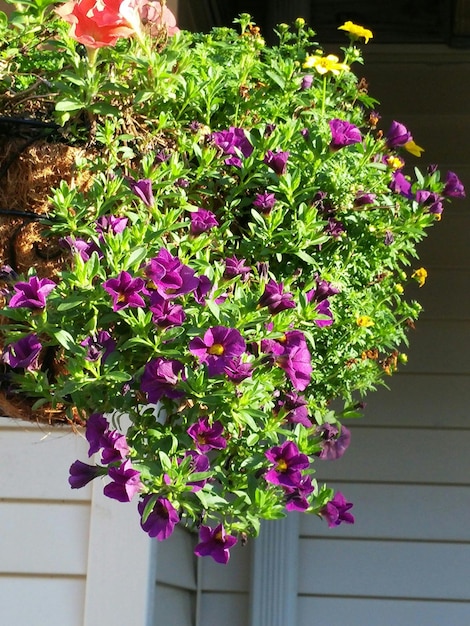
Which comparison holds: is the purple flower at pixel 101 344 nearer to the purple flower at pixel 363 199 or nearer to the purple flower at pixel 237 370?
the purple flower at pixel 237 370

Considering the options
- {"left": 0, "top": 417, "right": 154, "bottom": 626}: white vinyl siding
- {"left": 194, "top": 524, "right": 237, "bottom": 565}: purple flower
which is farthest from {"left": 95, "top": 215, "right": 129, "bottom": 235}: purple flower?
{"left": 0, "top": 417, "right": 154, "bottom": 626}: white vinyl siding

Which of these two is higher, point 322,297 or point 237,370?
point 322,297

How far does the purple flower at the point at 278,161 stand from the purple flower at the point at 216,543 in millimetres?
424

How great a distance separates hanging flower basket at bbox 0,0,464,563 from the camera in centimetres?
97

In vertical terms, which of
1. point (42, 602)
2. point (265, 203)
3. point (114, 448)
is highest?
point (265, 203)

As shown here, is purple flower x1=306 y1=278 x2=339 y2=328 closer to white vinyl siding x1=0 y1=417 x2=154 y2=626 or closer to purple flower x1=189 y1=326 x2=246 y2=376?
purple flower x1=189 y1=326 x2=246 y2=376

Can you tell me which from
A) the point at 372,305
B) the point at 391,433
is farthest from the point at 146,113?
the point at 391,433

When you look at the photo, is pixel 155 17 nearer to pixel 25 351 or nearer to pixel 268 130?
pixel 268 130

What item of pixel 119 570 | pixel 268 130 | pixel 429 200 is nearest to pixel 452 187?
pixel 429 200

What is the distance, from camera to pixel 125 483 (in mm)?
931

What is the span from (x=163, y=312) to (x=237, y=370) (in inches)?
3.7

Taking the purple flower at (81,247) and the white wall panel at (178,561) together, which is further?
the white wall panel at (178,561)

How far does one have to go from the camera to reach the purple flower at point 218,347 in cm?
93

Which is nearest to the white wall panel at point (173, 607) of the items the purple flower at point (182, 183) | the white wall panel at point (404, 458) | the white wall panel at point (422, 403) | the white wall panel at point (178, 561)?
the white wall panel at point (178, 561)
